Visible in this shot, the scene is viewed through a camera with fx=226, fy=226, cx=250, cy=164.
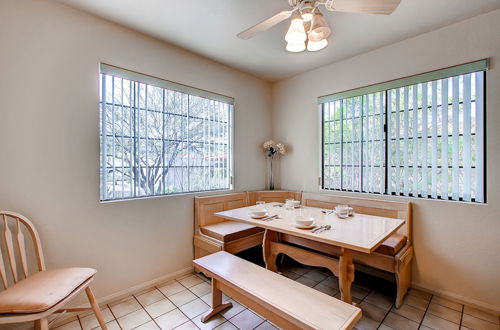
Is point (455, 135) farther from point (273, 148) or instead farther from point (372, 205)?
point (273, 148)

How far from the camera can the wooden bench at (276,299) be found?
122cm

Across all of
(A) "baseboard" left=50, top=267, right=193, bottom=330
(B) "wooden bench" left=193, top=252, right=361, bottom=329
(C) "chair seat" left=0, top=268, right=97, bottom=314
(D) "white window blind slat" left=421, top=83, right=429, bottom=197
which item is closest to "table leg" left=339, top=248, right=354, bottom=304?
(B) "wooden bench" left=193, top=252, right=361, bottom=329

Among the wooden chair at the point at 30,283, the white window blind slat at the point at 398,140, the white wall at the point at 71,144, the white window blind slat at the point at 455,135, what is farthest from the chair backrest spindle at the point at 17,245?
the white window blind slat at the point at 455,135

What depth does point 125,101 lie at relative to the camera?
90.2 inches

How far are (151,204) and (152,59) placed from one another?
1.56 m

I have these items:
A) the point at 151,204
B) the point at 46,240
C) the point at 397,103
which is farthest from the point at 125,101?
the point at 397,103

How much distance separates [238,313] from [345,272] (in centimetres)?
99

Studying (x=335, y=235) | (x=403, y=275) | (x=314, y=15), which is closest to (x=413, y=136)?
(x=403, y=275)

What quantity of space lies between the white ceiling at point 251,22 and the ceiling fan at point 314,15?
1.40 feet

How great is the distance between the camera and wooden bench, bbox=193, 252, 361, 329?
122cm

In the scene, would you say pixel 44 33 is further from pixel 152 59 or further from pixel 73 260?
pixel 73 260

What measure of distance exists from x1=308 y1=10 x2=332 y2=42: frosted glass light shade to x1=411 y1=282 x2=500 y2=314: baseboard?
2.62m

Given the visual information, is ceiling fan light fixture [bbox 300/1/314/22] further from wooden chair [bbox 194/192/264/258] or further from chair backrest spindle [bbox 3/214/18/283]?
chair backrest spindle [bbox 3/214/18/283]

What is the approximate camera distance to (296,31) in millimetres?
1571
